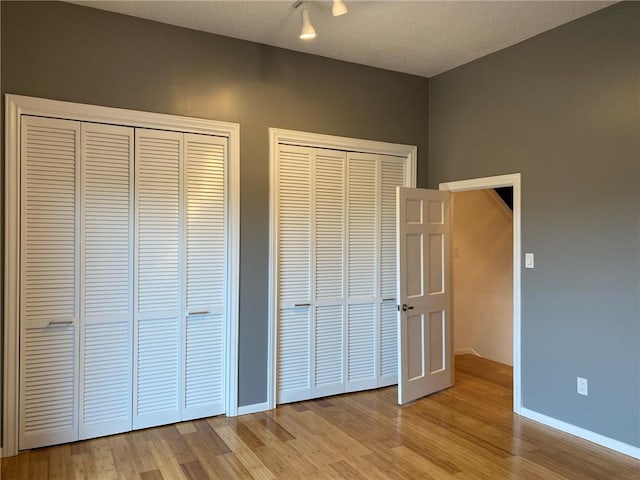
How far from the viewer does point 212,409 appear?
12.1 ft

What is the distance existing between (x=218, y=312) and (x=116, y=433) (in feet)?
3.59

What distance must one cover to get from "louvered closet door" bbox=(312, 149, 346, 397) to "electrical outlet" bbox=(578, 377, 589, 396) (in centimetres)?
187

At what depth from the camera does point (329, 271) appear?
164 inches

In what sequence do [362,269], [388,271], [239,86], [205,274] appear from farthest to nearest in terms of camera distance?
[388,271], [362,269], [239,86], [205,274]

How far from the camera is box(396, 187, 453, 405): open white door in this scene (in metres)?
3.98

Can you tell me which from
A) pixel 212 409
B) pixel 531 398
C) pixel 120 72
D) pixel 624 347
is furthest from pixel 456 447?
pixel 120 72

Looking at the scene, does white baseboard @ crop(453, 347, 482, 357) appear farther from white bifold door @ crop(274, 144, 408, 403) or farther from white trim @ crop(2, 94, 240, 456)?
white trim @ crop(2, 94, 240, 456)

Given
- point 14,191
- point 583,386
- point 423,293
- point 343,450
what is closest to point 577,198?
point 583,386

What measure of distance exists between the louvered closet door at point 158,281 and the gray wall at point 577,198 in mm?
2652

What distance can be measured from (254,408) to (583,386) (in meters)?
2.47

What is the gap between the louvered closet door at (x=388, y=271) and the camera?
4.45 metres

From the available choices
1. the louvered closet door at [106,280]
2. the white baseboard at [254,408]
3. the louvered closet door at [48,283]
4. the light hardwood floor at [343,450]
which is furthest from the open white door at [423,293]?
the louvered closet door at [48,283]

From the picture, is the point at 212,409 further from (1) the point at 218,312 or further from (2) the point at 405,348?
(2) the point at 405,348

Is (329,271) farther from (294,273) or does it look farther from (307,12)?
(307,12)
